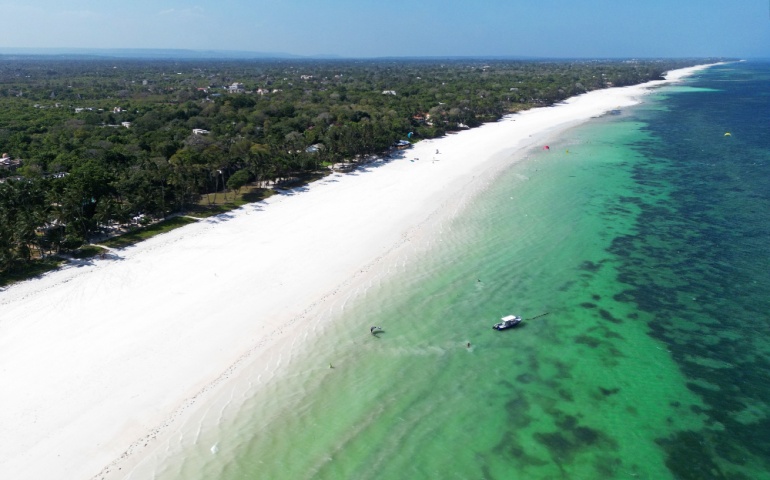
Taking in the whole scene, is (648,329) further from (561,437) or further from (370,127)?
(370,127)

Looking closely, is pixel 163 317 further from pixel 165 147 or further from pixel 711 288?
pixel 711 288

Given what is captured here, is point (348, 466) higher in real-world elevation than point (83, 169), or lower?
lower

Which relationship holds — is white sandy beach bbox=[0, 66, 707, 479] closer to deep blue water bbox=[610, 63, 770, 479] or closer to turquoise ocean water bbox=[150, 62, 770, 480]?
turquoise ocean water bbox=[150, 62, 770, 480]

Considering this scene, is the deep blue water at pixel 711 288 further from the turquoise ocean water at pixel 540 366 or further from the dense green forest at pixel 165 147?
the dense green forest at pixel 165 147

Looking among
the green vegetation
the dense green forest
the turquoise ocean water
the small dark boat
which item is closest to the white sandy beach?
the green vegetation

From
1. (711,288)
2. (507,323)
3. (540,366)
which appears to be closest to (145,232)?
(507,323)

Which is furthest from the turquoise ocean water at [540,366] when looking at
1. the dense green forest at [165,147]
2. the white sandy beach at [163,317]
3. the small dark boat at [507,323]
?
the dense green forest at [165,147]

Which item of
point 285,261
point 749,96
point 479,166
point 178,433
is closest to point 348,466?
point 178,433
